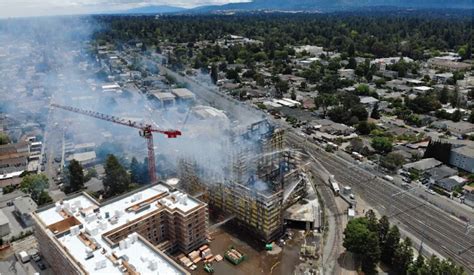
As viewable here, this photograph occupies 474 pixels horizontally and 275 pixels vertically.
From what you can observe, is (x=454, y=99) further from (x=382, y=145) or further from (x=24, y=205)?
(x=24, y=205)

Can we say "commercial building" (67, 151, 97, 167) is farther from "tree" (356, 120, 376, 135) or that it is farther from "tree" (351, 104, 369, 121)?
"tree" (351, 104, 369, 121)

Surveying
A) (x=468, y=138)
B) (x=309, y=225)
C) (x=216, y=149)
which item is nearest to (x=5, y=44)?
(x=216, y=149)

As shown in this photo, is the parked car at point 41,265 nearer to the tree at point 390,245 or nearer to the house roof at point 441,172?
Result: the tree at point 390,245

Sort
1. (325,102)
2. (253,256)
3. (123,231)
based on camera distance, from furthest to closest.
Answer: (325,102) < (253,256) < (123,231)

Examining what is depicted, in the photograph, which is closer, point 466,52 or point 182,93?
point 182,93

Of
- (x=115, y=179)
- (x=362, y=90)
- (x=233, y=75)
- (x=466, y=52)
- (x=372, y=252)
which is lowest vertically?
(x=372, y=252)

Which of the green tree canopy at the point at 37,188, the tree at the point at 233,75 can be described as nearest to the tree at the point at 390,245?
the green tree canopy at the point at 37,188

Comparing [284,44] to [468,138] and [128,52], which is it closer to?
[128,52]

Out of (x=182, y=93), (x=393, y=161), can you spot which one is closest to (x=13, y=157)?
(x=182, y=93)
